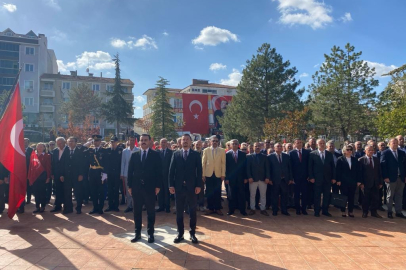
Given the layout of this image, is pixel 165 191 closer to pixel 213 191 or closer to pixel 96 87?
pixel 213 191

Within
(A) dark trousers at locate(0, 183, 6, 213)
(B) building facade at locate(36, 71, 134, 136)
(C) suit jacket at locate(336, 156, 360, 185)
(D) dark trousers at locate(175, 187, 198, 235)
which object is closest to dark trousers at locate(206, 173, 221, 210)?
(D) dark trousers at locate(175, 187, 198, 235)

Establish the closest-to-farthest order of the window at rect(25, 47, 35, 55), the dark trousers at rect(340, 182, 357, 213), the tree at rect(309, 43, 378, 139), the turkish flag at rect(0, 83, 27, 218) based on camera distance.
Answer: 1. the turkish flag at rect(0, 83, 27, 218)
2. the dark trousers at rect(340, 182, 357, 213)
3. the tree at rect(309, 43, 378, 139)
4. the window at rect(25, 47, 35, 55)

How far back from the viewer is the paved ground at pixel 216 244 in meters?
4.31

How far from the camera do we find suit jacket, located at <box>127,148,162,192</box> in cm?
522

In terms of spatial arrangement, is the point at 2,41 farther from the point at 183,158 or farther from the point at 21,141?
the point at 183,158

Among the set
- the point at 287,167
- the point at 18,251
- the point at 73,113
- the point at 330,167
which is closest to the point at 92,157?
the point at 18,251

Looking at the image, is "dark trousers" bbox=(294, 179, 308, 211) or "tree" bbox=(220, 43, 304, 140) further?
"tree" bbox=(220, 43, 304, 140)

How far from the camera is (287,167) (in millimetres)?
7309

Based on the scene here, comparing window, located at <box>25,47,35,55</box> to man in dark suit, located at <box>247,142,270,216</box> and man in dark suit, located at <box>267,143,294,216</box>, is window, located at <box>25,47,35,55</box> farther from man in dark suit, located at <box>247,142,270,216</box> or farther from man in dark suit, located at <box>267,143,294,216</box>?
man in dark suit, located at <box>267,143,294,216</box>

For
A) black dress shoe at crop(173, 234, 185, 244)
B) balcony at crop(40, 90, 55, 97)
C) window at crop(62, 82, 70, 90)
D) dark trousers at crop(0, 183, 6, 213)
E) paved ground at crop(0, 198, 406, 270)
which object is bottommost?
paved ground at crop(0, 198, 406, 270)

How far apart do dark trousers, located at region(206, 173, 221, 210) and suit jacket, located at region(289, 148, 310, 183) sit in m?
2.07

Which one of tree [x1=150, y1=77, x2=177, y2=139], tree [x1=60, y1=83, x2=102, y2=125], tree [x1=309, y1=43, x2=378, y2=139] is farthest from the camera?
tree [x1=60, y1=83, x2=102, y2=125]

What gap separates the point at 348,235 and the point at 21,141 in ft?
24.8

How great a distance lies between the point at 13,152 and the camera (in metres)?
6.36
